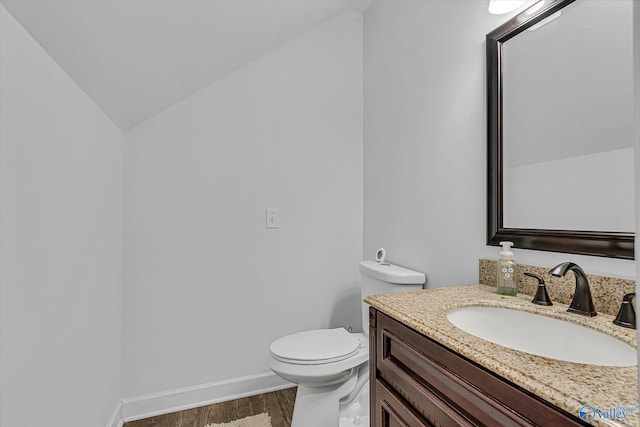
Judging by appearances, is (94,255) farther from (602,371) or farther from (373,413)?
(602,371)

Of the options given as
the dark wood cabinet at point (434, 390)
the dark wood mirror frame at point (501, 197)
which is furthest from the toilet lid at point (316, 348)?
the dark wood mirror frame at point (501, 197)

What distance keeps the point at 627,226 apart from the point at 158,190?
1.91 metres

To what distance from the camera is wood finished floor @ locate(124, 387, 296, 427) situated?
168 cm

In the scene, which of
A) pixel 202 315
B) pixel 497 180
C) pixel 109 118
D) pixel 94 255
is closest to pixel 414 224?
pixel 497 180

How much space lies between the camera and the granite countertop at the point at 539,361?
46 cm

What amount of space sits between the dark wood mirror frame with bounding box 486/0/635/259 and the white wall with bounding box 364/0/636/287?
3 centimetres

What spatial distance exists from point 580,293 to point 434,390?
462mm

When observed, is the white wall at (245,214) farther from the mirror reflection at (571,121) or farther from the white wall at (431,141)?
the mirror reflection at (571,121)

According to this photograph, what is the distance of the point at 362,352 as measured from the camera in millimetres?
1498

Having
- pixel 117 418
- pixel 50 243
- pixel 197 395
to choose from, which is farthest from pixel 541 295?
pixel 117 418

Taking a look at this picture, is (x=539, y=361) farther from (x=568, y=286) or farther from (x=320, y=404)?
(x=320, y=404)

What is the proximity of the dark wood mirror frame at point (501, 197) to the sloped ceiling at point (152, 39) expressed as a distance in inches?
38.2

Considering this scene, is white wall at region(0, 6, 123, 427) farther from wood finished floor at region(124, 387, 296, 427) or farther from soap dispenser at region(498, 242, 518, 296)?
soap dispenser at region(498, 242, 518, 296)

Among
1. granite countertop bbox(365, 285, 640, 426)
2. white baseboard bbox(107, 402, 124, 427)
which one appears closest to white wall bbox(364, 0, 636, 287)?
granite countertop bbox(365, 285, 640, 426)
